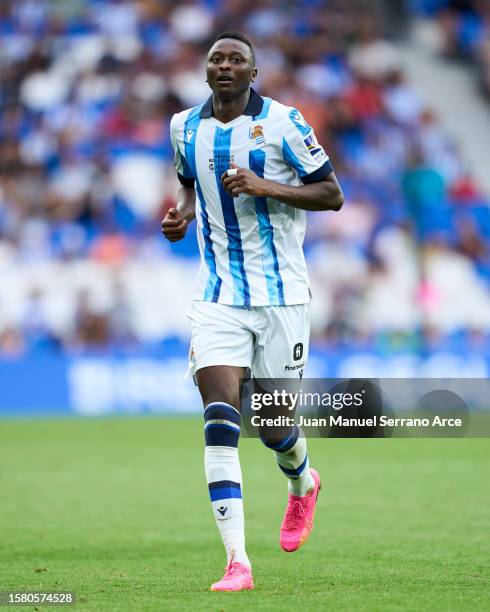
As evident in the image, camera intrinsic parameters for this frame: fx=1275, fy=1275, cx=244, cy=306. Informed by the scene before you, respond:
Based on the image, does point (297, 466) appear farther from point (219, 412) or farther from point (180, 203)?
point (180, 203)

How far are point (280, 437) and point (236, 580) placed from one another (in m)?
1.03

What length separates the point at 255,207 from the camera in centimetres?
662

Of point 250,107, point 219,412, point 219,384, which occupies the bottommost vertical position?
point 219,412

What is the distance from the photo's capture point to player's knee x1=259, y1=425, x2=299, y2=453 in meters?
6.80

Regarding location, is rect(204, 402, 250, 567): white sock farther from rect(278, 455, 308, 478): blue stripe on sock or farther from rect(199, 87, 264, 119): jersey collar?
rect(199, 87, 264, 119): jersey collar

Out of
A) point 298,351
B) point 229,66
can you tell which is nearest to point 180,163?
point 229,66

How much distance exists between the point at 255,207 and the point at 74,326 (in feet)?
42.9

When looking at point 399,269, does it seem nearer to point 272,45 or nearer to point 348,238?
point 348,238

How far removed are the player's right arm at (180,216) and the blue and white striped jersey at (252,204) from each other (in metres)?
0.12

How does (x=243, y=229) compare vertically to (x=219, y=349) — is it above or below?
above

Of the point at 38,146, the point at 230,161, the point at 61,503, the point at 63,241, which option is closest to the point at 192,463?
the point at 61,503

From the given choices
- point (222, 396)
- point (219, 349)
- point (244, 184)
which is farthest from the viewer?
point (219, 349)

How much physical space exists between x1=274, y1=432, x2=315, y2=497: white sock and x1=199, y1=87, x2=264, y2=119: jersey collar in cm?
180

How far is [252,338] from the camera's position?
6.66 meters
